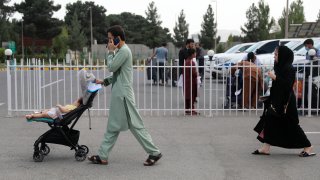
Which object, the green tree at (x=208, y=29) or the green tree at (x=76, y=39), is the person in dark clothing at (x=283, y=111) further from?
the green tree at (x=208, y=29)

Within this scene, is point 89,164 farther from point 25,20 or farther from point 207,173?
point 25,20

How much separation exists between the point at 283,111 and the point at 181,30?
5969 cm

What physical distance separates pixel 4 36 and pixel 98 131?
162 ft

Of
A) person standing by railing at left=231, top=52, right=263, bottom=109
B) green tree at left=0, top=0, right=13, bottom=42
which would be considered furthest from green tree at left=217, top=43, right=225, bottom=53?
person standing by railing at left=231, top=52, right=263, bottom=109

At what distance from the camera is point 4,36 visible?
5506cm

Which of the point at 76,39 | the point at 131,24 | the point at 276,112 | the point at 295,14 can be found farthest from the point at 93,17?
the point at 276,112

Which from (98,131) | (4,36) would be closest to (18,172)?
(98,131)

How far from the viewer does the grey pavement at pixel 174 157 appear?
241 inches

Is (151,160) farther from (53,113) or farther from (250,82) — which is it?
(250,82)

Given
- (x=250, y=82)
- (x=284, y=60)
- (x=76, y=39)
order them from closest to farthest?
(x=284, y=60), (x=250, y=82), (x=76, y=39)

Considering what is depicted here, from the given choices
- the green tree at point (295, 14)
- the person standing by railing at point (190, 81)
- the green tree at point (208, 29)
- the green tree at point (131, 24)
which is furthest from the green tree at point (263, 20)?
the person standing by railing at point (190, 81)

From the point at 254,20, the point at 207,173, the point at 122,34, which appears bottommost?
the point at 207,173

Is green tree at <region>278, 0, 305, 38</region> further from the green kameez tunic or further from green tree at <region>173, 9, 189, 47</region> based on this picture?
the green kameez tunic

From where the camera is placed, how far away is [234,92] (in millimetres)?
12125
